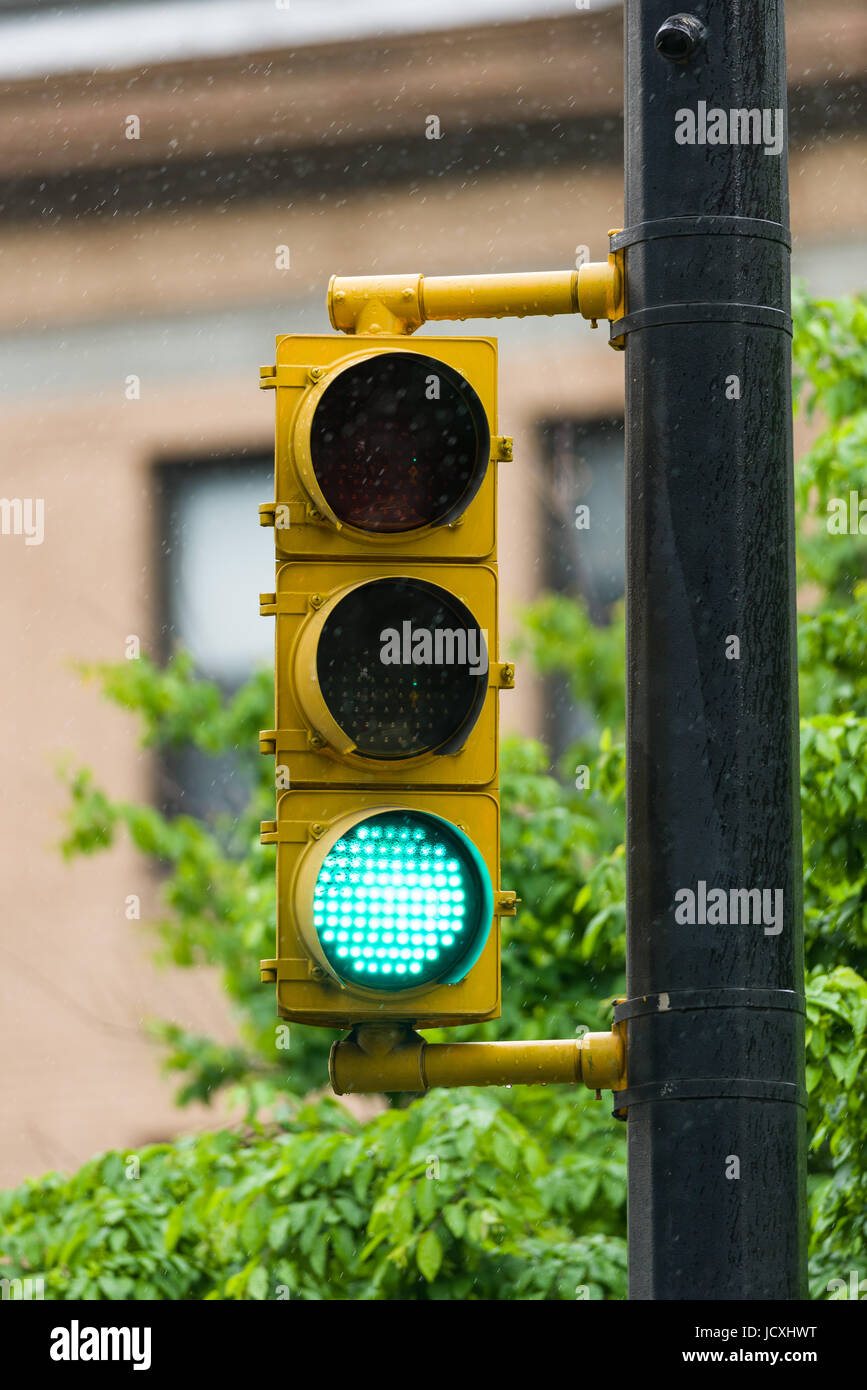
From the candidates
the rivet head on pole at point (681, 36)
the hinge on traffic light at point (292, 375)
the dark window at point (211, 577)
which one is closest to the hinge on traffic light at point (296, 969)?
the hinge on traffic light at point (292, 375)

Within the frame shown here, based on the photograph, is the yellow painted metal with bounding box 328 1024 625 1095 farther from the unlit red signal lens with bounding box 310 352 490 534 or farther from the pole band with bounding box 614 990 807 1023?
the unlit red signal lens with bounding box 310 352 490 534

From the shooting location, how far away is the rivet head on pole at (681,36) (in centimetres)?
354

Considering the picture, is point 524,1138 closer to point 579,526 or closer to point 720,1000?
point 720,1000

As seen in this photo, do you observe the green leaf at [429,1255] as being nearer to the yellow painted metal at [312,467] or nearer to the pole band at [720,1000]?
the pole band at [720,1000]

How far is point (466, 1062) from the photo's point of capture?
347cm

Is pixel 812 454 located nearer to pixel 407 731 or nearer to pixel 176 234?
pixel 407 731

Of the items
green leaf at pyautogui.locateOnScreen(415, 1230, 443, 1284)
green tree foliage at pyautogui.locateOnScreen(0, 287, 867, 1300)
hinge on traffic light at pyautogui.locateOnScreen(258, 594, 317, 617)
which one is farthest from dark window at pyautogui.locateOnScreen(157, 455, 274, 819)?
hinge on traffic light at pyautogui.locateOnScreen(258, 594, 317, 617)

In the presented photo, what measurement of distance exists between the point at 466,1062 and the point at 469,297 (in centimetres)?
140

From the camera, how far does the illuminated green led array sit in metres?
3.39

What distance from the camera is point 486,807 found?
3514 millimetres

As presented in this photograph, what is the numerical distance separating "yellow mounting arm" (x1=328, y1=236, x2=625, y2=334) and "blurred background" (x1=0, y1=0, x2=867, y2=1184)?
31.3ft

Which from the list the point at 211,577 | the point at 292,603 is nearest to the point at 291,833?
the point at 292,603
